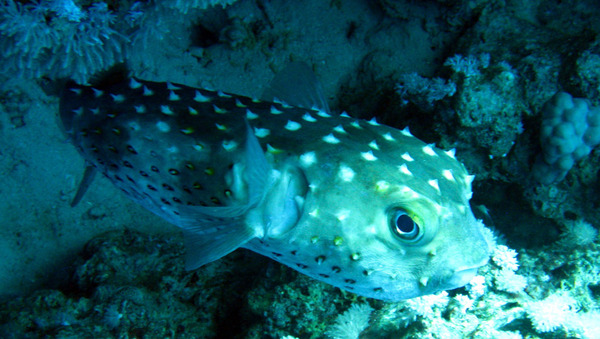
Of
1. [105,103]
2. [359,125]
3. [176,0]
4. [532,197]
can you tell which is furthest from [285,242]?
[532,197]

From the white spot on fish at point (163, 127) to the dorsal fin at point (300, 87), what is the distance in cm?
112

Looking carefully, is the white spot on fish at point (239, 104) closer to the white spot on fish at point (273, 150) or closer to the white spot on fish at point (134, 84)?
the white spot on fish at point (273, 150)

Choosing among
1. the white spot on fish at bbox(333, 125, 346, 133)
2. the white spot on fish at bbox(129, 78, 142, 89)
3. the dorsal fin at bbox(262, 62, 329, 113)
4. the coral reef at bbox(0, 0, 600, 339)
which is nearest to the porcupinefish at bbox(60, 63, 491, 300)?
the white spot on fish at bbox(333, 125, 346, 133)

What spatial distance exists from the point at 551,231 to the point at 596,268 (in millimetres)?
592

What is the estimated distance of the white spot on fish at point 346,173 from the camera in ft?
6.59

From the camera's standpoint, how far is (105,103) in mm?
2703

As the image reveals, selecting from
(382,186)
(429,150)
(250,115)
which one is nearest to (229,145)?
(250,115)

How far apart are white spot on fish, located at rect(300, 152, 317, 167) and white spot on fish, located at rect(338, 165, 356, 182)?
0.18m

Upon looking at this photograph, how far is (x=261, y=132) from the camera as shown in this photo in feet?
7.76

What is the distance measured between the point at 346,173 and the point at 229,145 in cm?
80

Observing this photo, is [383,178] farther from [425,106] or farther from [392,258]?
[425,106]

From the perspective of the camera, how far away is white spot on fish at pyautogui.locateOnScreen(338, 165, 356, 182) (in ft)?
6.59

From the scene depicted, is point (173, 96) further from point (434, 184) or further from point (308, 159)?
point (434, 184)

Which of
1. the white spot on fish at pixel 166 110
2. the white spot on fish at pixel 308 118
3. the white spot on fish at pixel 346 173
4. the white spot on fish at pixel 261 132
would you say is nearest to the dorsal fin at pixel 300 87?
the white spot on fish at pixel 308 118
